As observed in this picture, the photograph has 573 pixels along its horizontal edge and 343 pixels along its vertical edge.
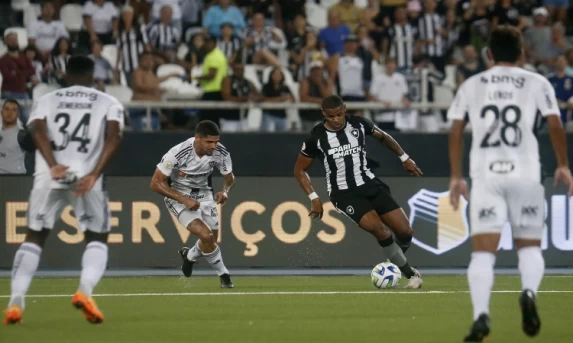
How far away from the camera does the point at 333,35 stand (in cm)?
2056

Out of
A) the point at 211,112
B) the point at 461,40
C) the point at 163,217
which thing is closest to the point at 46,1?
the point at 211,112

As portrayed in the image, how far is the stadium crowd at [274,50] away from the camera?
18625mm

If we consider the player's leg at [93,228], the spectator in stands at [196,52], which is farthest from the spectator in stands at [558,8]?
the player's leg at [93,228]

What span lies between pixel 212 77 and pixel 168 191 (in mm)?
5463

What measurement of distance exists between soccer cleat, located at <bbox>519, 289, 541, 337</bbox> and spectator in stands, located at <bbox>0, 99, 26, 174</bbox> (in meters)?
10.4

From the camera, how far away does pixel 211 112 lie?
60.6ft

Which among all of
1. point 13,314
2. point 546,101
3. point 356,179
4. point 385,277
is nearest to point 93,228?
point 13,314

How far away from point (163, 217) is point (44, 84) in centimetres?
350

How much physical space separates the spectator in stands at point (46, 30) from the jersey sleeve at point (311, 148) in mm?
7496

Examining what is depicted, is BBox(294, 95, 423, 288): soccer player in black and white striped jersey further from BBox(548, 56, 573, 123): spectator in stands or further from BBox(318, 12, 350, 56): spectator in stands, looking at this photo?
BBox(318, 12, 350, 56): spectator in stands

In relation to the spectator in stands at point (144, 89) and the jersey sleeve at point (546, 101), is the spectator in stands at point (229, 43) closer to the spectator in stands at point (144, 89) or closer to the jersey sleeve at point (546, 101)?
the spectator in stands at point (144, 89)

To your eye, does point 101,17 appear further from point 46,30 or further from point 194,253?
point 194,253

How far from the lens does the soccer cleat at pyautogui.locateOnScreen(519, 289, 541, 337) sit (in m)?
7.79

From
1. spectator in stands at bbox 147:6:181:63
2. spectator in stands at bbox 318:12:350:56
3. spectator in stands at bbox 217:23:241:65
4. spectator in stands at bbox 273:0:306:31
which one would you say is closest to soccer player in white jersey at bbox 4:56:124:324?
spectator in stands at bbox 217:23:241:65
